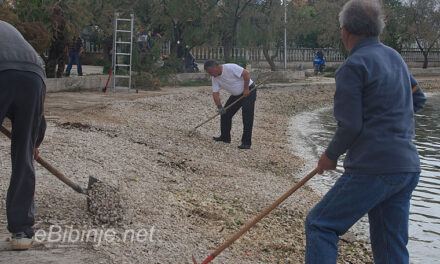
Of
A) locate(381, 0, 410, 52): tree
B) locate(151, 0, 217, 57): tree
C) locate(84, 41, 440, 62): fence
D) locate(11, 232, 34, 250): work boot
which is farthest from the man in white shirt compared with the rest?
locate(381, 0, 410, 52): tree

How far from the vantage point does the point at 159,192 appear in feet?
21.5

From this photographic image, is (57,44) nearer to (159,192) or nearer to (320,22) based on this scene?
(159,192)

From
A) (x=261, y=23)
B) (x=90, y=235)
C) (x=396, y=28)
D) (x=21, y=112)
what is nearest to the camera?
(x=21, y=112)

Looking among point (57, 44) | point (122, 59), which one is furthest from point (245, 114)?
point (122, 59)

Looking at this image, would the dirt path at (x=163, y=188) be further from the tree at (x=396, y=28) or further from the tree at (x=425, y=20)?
the tree at (x=425, y=20)

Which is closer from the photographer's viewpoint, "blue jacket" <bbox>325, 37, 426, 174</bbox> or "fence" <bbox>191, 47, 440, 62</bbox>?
"blue jacket" <bbox>325, 37, 426, 174</bbox>

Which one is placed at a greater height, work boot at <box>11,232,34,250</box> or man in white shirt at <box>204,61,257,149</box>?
man in white shirt at <box>204,61,257,149</box>

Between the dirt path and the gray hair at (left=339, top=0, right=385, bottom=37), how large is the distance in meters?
2.22

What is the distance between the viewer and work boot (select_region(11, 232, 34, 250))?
4.23 m

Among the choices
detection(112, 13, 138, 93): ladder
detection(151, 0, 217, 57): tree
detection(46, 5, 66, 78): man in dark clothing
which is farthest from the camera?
detection(151, 0, 217, 57): tree

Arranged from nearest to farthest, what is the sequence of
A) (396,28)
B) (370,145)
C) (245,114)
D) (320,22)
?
1. (370,145)
2. (245,114)
3. (320,22)
4. (396,28)

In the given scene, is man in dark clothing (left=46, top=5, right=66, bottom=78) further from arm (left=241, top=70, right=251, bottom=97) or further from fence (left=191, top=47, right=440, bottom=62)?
fence (left=191, top=47, right=440, bottom=62)

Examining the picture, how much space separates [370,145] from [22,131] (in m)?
2.36

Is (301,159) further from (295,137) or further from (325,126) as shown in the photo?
(325,126)
